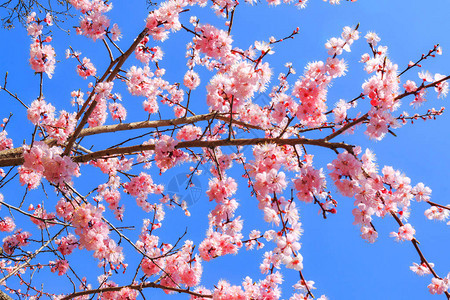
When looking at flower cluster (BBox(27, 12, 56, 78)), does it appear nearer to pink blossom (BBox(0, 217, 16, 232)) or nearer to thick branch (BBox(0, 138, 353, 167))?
thick branch (BBox(0, 138, 353, 167))

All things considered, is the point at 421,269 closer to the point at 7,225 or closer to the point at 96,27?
the point at 96,27

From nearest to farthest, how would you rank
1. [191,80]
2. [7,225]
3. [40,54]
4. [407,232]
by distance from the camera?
[407,232]
[40,54]
[191,80]
[7,225]

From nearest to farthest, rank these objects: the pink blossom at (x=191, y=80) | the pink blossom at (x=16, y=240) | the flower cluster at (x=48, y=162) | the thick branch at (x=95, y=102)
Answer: the flower cluster at (x=48, y=162)
the thick branch at (x=95, y=102)
the pink blossom at (x=191, y=80)
the pink blossom at (x=16, y=240)

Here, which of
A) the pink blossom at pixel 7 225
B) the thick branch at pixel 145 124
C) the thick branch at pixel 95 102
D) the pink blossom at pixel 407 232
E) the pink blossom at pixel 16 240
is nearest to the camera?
the pink blossom at pixel 407 232

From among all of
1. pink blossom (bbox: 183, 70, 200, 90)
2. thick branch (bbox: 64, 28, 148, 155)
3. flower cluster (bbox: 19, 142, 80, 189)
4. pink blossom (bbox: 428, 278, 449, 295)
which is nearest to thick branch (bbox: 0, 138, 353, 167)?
thick branch (bbox: 64, 28, 148, 155)

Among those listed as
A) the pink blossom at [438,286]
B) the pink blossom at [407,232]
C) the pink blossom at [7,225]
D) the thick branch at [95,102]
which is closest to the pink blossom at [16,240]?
the pink blossom at [7,225]

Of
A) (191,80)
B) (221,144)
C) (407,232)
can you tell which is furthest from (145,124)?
(407,232)

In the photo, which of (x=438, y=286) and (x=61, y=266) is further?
(x=61, y=266)

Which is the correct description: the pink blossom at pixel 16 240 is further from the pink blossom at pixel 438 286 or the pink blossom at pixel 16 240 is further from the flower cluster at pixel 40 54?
the pink blossom at pixel 438 286

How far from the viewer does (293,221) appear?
2592 millimetres

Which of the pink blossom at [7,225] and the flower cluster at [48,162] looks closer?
the flower cluster at [48,162]

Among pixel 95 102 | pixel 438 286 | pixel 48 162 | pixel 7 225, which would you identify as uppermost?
pixel 7 225

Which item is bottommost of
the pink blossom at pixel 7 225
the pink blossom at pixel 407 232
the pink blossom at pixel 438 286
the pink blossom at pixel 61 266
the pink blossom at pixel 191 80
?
the pink blossom at pixel 438 286

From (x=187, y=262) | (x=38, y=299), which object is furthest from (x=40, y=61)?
(x=38, y=299)
